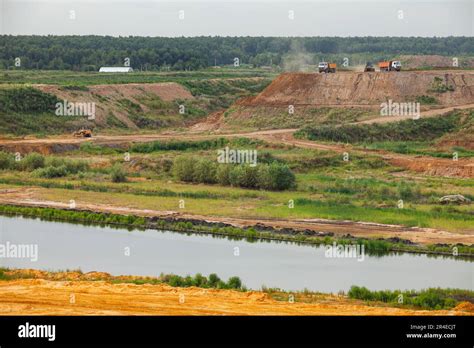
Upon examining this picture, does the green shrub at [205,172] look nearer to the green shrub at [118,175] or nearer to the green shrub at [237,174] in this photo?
the green shrub at [237,174]

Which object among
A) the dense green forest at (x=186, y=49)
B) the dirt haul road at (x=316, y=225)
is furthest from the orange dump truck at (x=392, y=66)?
the dirt haul road at (x=316, y=225)

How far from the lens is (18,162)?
45500 mm

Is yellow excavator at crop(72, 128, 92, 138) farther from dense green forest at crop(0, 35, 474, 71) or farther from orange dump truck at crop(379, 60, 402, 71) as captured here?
dense green forest at crop(0, 35, 474, 71)

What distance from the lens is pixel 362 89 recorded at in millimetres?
64750

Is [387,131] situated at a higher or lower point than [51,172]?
higher

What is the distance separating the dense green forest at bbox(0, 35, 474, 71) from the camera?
100062mm

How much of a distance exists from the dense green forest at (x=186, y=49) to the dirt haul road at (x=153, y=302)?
6806 cm

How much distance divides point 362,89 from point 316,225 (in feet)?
113

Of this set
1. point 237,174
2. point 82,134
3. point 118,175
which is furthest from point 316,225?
point 82,134

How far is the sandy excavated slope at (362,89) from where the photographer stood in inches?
2507

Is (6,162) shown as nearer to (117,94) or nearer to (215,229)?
(215,229)
